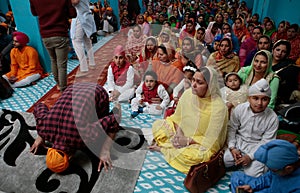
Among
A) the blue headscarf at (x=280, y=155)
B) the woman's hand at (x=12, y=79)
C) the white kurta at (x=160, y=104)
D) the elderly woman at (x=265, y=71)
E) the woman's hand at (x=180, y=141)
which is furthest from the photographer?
the woman's hand at (x=12, y=79)

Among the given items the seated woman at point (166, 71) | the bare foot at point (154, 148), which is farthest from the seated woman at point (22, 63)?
the bare foot at point (154, 148)

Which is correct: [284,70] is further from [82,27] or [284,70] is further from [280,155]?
[82,27]

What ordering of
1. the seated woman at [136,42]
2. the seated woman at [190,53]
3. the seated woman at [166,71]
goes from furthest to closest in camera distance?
the seated woman at [136,42]
the seated woman at [190,53]
the seated woman at [166,71]

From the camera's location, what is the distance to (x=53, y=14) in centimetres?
290

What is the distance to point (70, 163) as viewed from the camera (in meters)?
2.19

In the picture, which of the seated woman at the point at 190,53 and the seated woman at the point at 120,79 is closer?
the seated woman at the point at 120,79

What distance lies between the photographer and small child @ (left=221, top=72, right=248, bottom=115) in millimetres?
2631

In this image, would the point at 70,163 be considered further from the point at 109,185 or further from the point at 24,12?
the point at 24,12

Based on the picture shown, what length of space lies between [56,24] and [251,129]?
249 cm

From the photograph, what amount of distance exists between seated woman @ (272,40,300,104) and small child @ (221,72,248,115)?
25.5 inches

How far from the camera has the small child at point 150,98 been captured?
9.61 ft

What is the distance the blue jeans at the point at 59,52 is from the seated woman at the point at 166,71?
1.19 m

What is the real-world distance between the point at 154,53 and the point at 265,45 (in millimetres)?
1587

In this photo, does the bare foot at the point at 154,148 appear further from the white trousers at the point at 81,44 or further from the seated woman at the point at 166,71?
the white trousers at the point at 81,44
